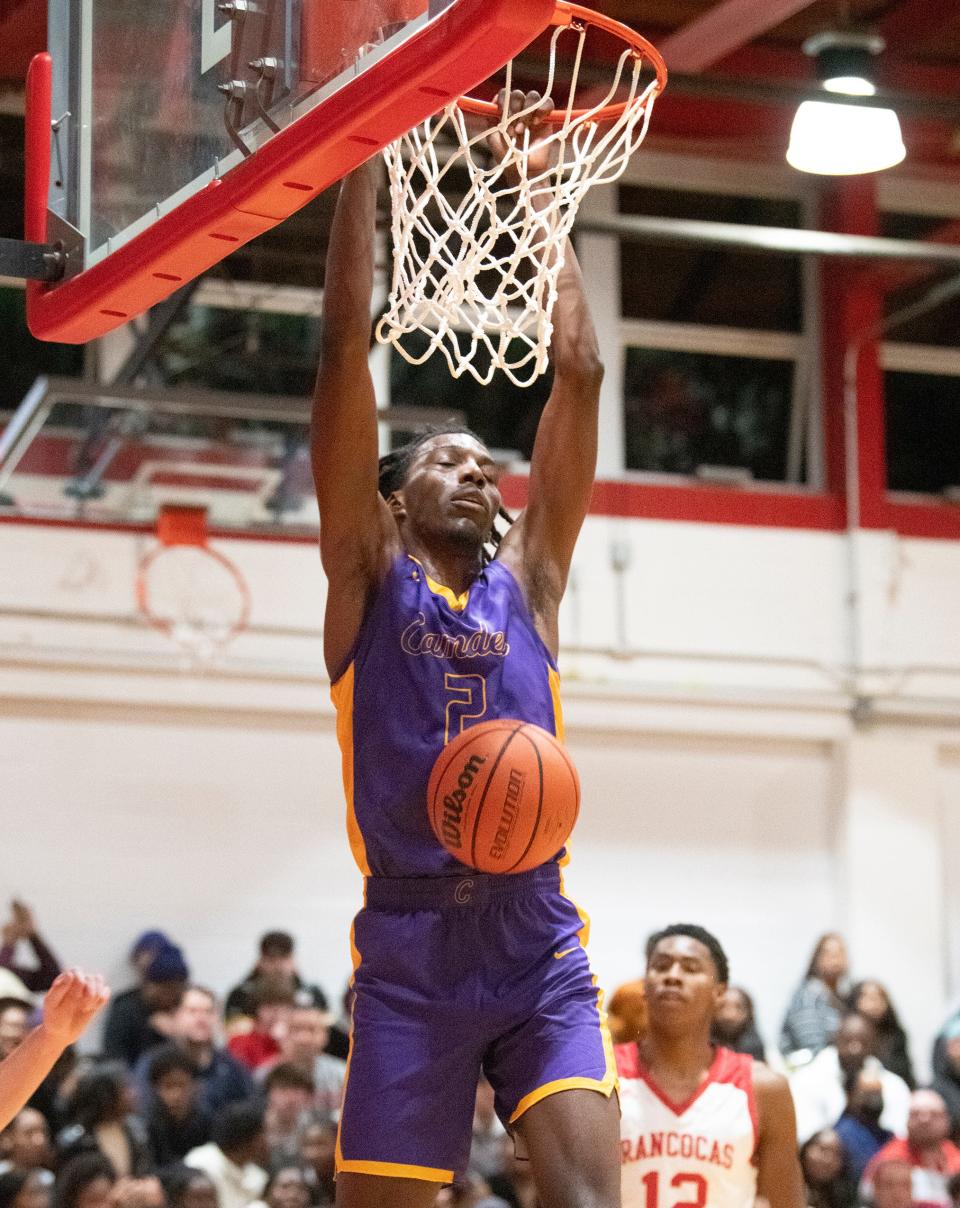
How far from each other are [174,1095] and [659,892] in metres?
5.39

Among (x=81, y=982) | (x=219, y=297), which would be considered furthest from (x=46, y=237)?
(x=219, y=297)

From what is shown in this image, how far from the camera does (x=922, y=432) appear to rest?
47.7 ft

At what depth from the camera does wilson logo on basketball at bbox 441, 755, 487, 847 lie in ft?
13.6

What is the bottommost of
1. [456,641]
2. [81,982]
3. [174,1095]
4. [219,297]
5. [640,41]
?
[174,1095]

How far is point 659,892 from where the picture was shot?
13516 millimetres

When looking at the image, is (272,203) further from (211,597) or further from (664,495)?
(664,495)

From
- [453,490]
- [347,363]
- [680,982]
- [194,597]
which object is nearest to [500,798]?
[453,490]

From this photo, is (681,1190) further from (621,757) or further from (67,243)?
(621,757)

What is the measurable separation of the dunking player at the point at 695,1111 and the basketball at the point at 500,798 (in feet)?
6.13

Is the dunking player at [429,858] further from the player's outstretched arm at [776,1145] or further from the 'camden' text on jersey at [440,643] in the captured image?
the player's outstretched arm at [776,1145]

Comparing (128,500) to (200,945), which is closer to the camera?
(128,500)

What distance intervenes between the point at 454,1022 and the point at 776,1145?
2064mm

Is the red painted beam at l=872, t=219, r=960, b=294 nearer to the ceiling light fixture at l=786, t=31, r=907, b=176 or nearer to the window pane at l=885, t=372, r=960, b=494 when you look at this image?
the window pane at l=885, t=372, r=960, b=494

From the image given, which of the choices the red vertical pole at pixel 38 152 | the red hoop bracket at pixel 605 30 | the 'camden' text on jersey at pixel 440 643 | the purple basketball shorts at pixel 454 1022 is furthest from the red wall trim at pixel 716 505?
the purple basketball shorts at pixel 454 1022
